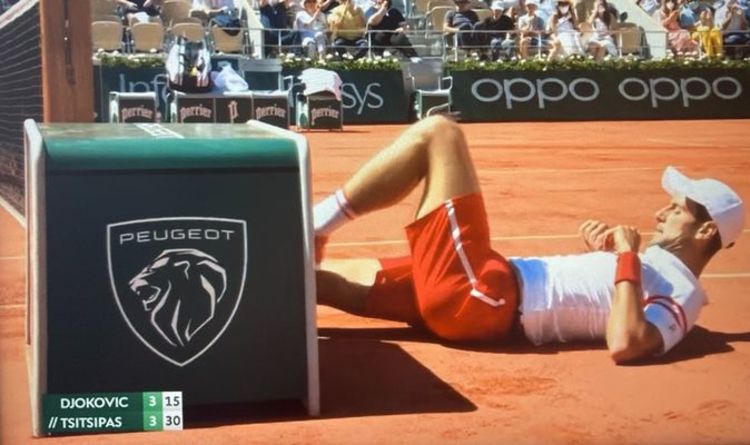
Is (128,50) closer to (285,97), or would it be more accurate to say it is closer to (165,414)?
(285,97)

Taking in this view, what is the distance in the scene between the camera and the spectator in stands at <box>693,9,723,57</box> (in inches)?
838

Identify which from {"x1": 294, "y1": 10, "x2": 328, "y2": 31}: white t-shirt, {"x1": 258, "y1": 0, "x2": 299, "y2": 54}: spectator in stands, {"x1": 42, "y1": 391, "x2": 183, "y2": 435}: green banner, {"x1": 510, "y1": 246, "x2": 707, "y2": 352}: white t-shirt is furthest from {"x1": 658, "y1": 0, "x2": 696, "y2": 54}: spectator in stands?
{"x1": 42, "y1": 391, "x2": 183, "y2": 435}: green banner

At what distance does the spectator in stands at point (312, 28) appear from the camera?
18.5m

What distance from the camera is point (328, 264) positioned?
486cm

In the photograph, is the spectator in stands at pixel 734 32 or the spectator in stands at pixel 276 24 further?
the spectator in stands at pixel 734 32

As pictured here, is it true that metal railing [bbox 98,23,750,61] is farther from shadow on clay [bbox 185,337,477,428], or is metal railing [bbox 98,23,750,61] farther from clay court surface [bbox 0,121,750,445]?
shadow on clay [bbox 185,337,477,428]

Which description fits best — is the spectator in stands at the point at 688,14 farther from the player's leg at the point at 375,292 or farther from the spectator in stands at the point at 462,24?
the player's leg at the point at 375,292

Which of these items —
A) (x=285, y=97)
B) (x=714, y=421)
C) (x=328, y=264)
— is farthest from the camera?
(x=285, y=97)

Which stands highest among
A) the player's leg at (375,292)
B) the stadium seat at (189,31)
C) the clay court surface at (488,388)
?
the stadium seat at (189,31)

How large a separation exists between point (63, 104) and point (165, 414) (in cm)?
219

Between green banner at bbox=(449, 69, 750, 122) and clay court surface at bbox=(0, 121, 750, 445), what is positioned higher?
green banner at bbox=(449, 69, 750, 122)

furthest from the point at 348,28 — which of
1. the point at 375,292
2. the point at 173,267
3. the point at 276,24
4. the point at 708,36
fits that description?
the point at 173,267

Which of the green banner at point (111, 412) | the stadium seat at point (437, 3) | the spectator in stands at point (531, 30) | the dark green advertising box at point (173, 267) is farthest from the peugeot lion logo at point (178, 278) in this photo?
the stadium seat at point (437, 3)

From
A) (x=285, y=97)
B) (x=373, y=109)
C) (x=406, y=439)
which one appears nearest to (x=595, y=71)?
(x=373, y=109)
